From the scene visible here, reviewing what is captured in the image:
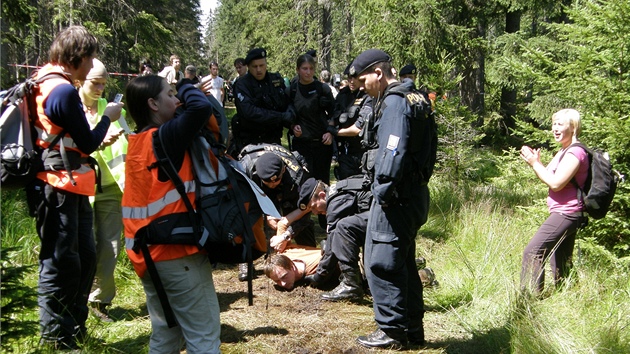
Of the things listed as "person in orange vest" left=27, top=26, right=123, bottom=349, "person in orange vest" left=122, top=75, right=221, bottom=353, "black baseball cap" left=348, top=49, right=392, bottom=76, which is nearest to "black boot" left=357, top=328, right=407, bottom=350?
"person in orange vest" left=122, top=75, right=221, bottom=353

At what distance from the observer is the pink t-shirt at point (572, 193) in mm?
4777

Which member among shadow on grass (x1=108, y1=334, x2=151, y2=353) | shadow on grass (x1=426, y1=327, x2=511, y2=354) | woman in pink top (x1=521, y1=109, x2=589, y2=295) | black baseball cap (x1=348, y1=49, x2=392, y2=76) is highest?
black baseball cap (x1=348, y1=49, x2=392, y2=76)

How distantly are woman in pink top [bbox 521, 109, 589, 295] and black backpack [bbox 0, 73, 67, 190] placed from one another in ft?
12.5

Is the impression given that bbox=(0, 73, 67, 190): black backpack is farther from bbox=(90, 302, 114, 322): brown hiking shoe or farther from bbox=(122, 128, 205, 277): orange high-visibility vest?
bbox=(90, 302, 114, 322): brown hiking shoe

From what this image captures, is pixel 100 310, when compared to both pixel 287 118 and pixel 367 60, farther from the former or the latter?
pixel 287 118

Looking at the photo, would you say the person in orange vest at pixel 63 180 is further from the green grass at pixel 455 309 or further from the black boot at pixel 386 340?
the black boot at pixel 386 340

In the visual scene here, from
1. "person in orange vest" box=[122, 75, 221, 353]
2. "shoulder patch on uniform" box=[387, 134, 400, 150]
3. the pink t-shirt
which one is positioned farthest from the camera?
the pink t-shirt

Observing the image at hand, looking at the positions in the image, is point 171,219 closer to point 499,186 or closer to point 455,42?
point 499,186

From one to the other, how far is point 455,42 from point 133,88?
10495 mm

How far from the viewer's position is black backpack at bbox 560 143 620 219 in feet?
15.3

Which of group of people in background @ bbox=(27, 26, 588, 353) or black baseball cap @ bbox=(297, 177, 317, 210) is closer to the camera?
group of people in background @ bbox=(27, 26, 588, 353)

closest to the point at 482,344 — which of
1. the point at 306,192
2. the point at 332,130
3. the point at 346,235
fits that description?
the point at 346,235

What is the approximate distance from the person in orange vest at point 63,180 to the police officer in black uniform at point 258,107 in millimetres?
3040

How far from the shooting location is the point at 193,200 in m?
2.84
